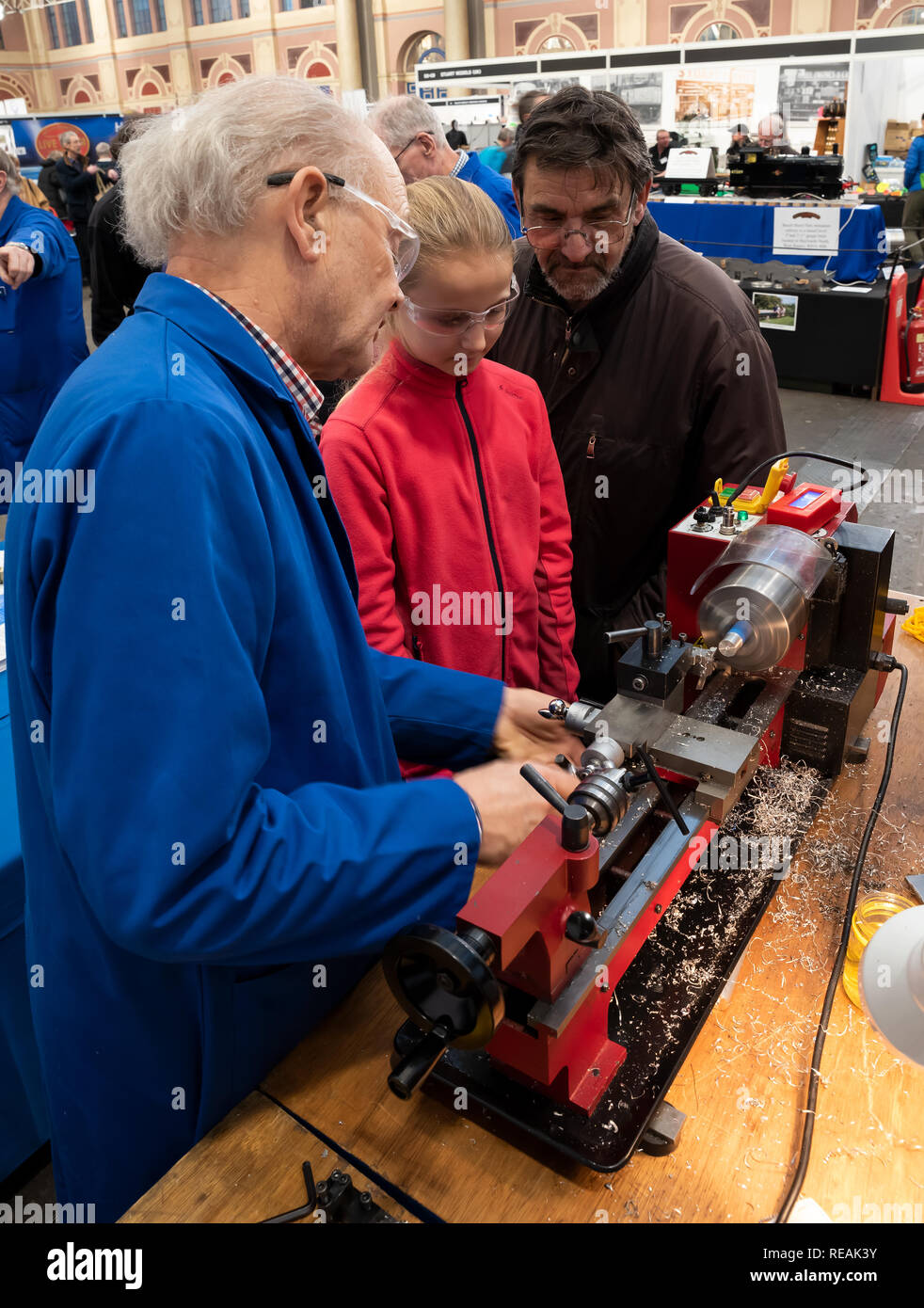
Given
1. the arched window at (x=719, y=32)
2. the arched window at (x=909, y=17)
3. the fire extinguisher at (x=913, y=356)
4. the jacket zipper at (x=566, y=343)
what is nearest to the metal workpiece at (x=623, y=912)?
the jacket zipper at (x=566, y=343)

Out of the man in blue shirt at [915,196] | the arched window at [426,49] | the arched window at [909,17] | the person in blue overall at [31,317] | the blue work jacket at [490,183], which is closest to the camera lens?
the person in blue overall at [31,317]

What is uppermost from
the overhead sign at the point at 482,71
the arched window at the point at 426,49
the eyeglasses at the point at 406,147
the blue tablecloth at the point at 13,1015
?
the arched window at the point at 426,49

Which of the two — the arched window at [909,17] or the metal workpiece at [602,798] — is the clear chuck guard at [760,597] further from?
the arched window at [909,17]

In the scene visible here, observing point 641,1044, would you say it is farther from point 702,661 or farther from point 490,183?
point 490,183

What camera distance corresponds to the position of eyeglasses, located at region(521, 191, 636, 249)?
184 cm

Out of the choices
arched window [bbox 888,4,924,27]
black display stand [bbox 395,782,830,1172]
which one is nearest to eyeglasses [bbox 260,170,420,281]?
black display stand [bbox 395,782,830,1172]

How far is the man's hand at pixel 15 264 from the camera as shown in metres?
3.12

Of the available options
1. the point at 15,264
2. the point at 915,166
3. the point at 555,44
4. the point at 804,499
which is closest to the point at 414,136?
the point at 15,264

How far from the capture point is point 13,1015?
5.40 ft

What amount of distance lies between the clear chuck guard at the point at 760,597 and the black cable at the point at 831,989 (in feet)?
0.92

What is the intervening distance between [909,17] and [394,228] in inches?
631

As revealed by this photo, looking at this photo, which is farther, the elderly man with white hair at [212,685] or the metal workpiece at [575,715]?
the metal workpiece at [575,715]

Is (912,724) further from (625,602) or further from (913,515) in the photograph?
(913,515)

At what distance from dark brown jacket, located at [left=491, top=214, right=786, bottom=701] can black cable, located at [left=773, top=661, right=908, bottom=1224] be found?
25.8 inches
